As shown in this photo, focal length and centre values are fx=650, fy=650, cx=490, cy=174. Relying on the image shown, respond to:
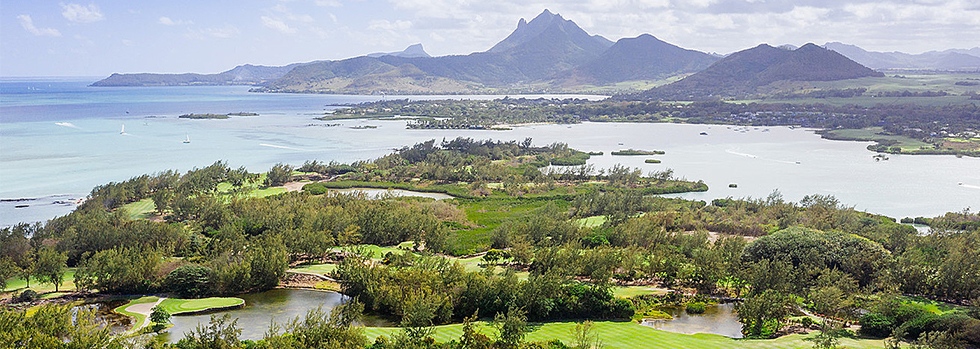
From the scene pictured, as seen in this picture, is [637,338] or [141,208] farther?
[141,208]

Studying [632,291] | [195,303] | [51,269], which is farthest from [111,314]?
[632,291]

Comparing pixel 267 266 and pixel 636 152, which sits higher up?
pixel 636 152

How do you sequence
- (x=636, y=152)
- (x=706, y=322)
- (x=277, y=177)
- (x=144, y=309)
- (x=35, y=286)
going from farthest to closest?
(x=636, y=152)
(x=277, y=177)
(x=35, y=286)
(x=144, y=309)
(x=706, y=322)

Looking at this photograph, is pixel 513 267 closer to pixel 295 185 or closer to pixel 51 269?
pixel 51 269

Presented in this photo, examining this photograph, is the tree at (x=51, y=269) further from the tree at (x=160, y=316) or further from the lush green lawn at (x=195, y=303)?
the tree at (x=160, y=316)

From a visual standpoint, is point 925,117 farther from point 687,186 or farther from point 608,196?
point 608,196

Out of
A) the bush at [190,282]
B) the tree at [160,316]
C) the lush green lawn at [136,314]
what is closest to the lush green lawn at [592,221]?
the bush at [190,282]
